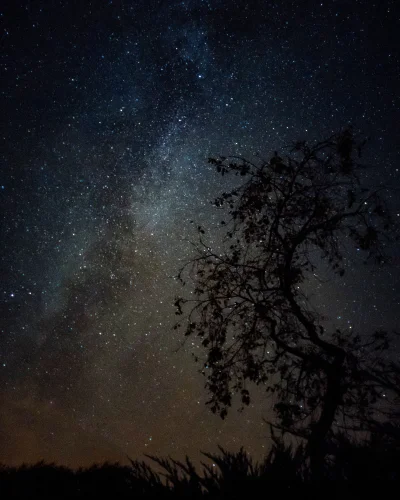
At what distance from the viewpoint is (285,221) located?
7.39 meters

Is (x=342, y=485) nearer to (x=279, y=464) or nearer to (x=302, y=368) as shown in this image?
(x=279, y=464)

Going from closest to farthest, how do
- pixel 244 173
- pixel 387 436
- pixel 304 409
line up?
pixel 387 436, pixel 244 173, pixel 304 409

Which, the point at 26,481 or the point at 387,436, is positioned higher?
the point at 387,436

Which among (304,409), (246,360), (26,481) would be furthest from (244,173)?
(26,481)

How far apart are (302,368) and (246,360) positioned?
1.11 meters

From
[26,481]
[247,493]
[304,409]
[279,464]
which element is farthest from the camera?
[304,409]

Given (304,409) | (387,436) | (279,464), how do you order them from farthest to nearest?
(304,409) < (387,436) < (279,464)

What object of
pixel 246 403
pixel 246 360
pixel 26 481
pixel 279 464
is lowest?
pixel 26 481

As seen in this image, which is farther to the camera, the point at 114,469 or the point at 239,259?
the point at 239,259

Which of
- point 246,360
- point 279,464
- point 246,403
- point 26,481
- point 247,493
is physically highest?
point 246,360

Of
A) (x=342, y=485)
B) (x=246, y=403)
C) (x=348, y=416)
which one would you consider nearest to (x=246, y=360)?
(x=246, y=403)

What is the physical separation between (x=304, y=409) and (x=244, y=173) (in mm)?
4531

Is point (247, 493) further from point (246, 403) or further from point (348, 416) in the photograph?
point (348, 416)

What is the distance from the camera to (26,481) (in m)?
5.33
